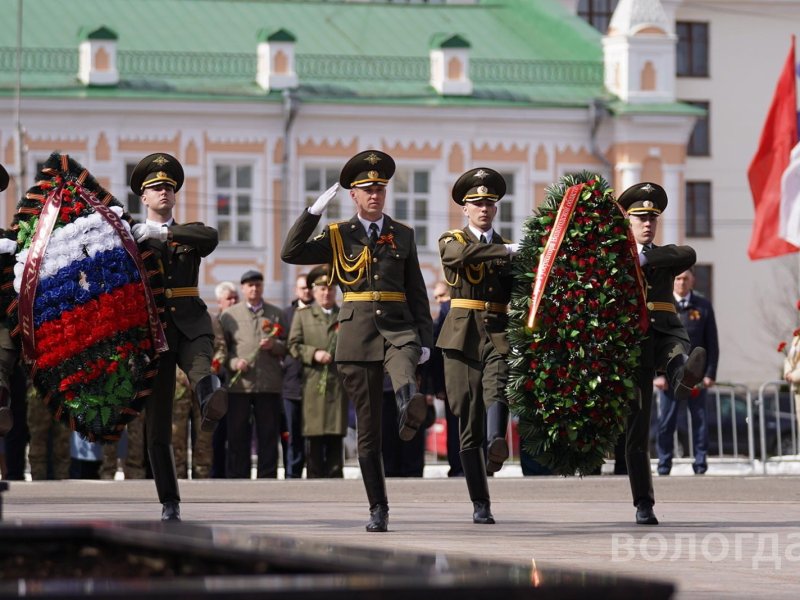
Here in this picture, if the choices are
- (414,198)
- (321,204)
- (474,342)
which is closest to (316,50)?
(414,198)

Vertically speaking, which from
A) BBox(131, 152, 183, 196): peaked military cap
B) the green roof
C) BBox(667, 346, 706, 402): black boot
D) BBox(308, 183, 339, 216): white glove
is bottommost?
BBox(667, 346, 706, 402): black boot

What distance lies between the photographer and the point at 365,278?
446 inches

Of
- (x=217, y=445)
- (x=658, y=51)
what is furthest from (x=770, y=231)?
(x=658, y=51)

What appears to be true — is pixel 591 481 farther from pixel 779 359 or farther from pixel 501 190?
pixel 779 359

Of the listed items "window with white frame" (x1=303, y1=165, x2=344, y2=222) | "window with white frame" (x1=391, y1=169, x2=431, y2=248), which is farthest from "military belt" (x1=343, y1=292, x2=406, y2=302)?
"window with white frame" (x1=303, y1=165, x2=344, y2=222)

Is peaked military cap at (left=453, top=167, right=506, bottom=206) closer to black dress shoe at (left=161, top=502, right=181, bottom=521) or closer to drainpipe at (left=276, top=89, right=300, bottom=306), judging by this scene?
black dress shoe at (left=161, top=502, right=181, bottom=521)

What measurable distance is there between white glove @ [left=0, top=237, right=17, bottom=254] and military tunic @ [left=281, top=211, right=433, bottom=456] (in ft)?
5.10

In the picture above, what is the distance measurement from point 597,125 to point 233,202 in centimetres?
848

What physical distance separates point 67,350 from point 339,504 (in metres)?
3.57

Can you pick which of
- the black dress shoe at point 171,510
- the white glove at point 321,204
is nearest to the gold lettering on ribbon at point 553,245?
the white glove at point 321,204

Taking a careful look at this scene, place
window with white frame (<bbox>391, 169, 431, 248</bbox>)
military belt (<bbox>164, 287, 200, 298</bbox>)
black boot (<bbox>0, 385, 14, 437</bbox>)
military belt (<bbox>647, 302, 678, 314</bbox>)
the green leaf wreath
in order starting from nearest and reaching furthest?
black boot (<bbox>0, 385, 14, 437</bbox>)
military belt (<bbox>164, 287, 200, 298</bbox>)
the green leaf wreath
military belt (<bbox>647, 302, 678, 314</bbox>)
window with white frame (<bbox>391, 169, 431, 248</bbox>)

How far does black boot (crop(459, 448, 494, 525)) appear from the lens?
11727 mm

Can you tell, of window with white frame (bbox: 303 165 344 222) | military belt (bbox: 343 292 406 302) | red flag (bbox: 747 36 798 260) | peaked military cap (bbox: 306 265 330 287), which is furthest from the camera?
window with white frame (bbox: 303 165 344 222)

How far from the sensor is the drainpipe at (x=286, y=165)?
143ft
